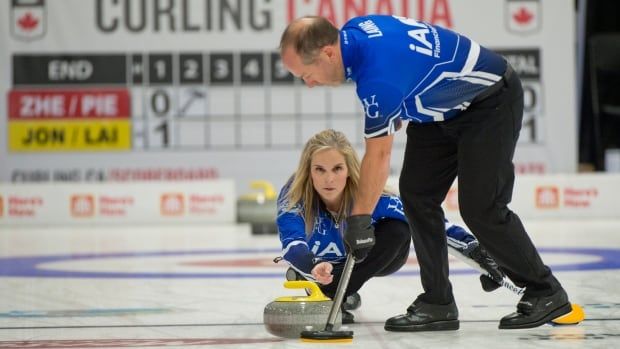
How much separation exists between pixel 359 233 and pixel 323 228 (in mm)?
846

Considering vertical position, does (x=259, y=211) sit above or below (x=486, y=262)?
below

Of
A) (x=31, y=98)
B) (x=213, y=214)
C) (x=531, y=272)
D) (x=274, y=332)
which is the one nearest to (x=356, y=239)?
(x=274, y=332)

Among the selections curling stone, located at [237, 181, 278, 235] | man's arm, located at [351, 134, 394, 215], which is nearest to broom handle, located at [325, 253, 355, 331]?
man's arm, located at [351, 134, 394, 215]

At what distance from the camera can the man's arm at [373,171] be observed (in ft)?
9.75

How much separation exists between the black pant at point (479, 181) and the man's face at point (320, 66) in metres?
0.57

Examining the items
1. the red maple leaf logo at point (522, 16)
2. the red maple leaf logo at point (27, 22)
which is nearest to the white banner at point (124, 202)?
the red maple leaf logo at point (27, 22)

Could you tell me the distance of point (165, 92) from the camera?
1318 cm

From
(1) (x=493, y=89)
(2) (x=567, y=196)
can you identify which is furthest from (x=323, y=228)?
(2) (x=567, y=196)

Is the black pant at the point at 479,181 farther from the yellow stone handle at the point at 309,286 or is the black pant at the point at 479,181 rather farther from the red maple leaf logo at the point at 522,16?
the red maple leaf logo at the point at 522,16

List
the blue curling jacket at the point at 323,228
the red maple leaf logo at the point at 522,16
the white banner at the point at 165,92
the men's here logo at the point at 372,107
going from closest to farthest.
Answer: the men's here logo at the point at 372,107
the blue curling jacket at the point at 323,228
the white banner at the point at 165,92
the red maple leaf logo at the point at 522,16

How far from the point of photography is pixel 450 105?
331 centimetres

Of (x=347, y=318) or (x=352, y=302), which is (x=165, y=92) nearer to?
(x=352, y=302)

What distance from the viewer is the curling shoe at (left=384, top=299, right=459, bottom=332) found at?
3.47 meters

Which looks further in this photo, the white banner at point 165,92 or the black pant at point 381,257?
the white banner at point 165,92
